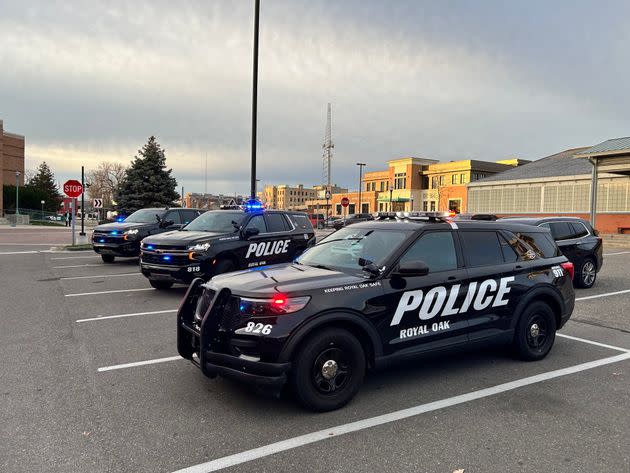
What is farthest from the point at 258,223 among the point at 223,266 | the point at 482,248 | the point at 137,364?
the point at 482,248

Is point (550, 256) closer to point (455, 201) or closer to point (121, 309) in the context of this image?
point (121, 309)

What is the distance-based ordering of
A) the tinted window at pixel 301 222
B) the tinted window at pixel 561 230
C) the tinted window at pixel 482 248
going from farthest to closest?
the tinted window at pixel 301 222 < the tinted window at pixel 561 230 < the tinted window at pixel 482 248

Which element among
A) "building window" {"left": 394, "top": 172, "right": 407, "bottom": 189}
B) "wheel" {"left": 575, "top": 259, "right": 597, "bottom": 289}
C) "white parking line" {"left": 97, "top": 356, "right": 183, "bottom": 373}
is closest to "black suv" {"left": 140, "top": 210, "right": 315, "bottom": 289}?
"white parking line" {"left": 97, "top": 356, "right": 183, "bottom": 373}

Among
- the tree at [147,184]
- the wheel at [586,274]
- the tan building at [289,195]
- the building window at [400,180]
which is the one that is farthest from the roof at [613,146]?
the tan building at [289,195]

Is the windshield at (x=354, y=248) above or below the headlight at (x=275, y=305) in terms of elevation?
above

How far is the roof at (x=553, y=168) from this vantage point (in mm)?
40406

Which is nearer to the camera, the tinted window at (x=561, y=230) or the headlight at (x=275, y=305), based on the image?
the headlight at (x=275, y=305)

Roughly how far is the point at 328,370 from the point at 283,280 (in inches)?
33.8

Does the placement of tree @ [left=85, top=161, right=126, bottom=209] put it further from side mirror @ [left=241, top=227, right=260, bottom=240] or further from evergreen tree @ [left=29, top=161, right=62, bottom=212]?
side mirror @ [left=241, top=227, right=260, bottom=240]

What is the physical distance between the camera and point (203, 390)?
14.7 ft

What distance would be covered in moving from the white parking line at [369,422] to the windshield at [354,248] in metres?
1.34

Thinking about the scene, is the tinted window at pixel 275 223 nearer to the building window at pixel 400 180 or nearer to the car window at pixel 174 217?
the car window at pixel 174 217

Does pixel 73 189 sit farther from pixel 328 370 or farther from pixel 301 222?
pixel 328 370

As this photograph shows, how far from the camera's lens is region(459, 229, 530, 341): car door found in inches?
197
